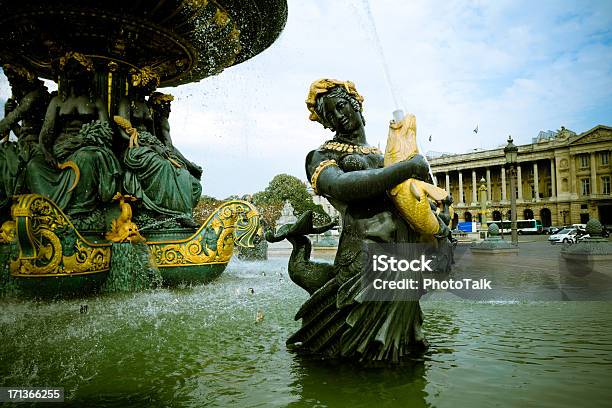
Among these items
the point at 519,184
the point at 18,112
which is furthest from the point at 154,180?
the point at 519,184

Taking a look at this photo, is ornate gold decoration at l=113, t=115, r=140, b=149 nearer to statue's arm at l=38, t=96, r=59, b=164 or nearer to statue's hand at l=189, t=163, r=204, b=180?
statue's arm at l=38, t=96, r=59, b=164

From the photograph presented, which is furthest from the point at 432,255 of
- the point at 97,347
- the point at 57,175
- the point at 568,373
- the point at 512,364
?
the point at 57,175

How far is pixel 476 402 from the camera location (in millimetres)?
2170

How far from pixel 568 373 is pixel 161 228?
602 centimetres

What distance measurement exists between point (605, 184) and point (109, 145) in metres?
79.5

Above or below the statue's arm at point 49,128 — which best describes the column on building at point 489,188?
above

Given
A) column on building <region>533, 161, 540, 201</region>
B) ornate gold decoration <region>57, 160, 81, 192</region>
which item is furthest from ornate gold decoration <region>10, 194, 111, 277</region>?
column on building <region>533, 161, 540, 201</region>

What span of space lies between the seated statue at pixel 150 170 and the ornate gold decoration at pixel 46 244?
4.29 feet

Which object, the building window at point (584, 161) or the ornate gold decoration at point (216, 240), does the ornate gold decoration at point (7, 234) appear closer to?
the ornate gold decoration at point (216, 240)

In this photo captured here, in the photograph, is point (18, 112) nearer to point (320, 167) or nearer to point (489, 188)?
point (320, 167)

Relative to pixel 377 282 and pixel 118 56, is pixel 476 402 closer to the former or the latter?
pixel 377 282

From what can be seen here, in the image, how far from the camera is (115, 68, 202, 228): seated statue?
7.14 meters

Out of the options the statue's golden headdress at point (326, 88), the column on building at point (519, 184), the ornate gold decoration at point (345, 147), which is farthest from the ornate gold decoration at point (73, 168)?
the column on building at point (519, 184)

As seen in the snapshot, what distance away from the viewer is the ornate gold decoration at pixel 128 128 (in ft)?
23.9
